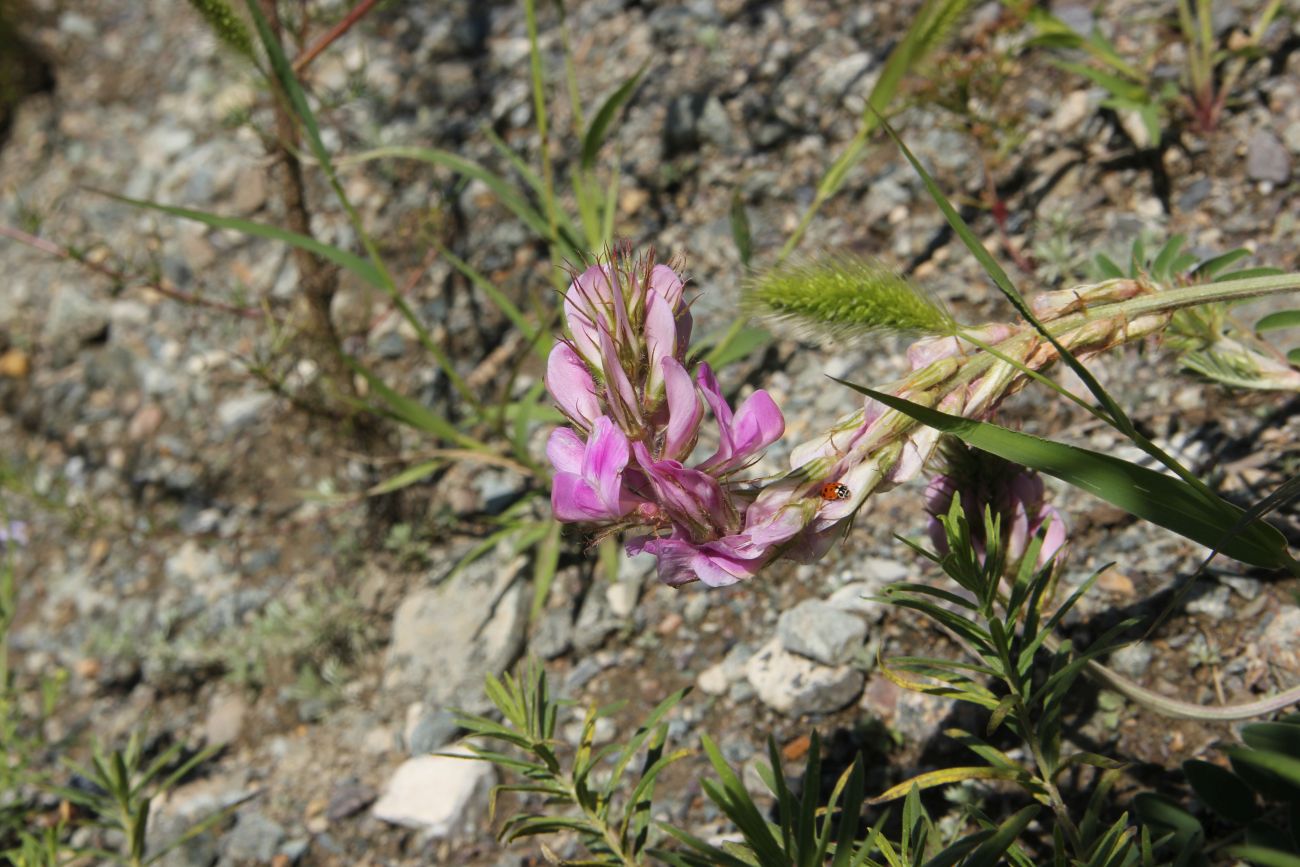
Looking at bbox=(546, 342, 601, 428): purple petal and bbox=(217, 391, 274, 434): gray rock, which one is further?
bbox=(217, 391, 274, 434): gray rock

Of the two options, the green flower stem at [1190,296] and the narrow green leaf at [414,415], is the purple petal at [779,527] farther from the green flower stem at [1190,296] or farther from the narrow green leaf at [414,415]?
the narrow green leaf at [414,415]

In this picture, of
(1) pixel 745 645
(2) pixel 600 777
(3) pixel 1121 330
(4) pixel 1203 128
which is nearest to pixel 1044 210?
(4) pixel 1203 128

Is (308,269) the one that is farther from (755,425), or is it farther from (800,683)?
(755,425)

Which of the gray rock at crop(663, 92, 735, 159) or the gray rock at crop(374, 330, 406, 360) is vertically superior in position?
the gray rock at crop(663, 92, 735, 159)

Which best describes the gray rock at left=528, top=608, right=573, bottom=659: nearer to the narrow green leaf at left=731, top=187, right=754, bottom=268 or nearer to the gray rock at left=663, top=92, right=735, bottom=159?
the narrow green leaf at left=731, top=187, right=754, bottom=268

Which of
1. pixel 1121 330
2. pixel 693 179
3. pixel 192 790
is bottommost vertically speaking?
pixel 192 790

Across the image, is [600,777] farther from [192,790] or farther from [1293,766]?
[1293,766]

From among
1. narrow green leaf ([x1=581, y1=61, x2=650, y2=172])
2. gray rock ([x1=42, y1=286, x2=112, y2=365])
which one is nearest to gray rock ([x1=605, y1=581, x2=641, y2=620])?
narrow green leaf ([x1=581, y1=61, x2=650, y2=172])
